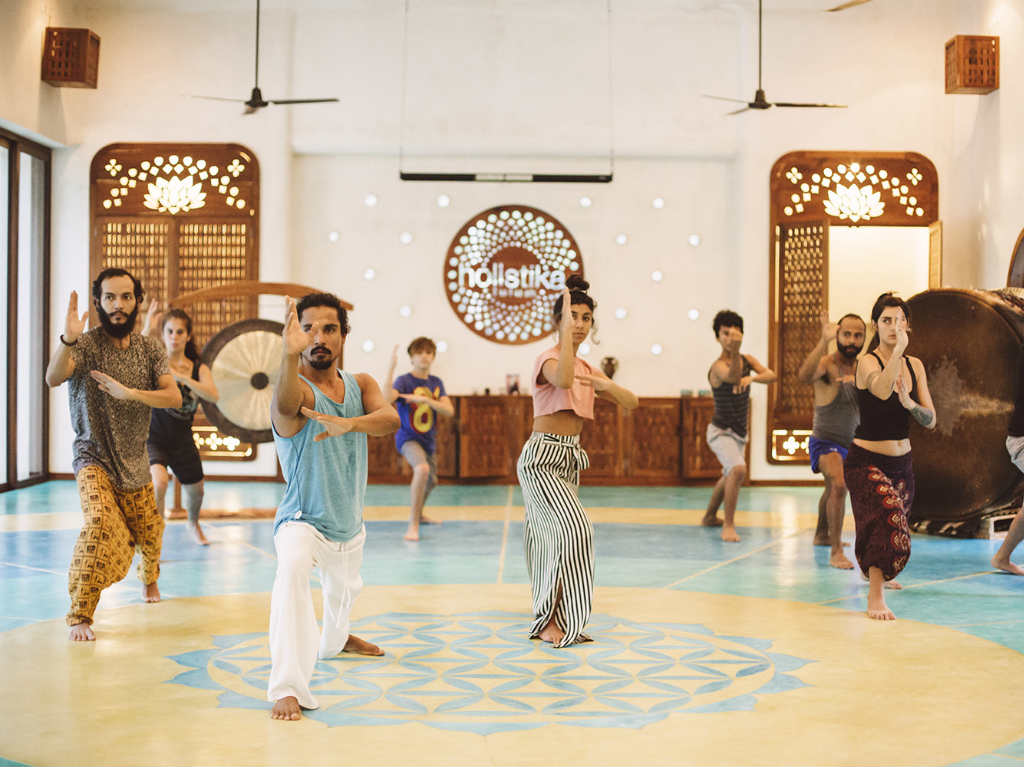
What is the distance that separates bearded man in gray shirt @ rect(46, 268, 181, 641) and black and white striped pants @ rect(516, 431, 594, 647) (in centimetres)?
167

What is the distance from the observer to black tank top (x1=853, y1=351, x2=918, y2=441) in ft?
18.1

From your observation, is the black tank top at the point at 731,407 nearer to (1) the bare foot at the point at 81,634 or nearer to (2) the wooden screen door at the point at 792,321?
(2) the wooden screen door at the point at 792,321

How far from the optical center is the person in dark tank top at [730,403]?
7.89 meters

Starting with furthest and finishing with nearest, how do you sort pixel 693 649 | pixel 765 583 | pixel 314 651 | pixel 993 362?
pixel 993 362 → pixel 765 583 → pixel 693 649 → pixel 314 651

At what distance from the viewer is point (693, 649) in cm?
465

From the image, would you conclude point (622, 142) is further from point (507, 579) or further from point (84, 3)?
point (507, 579)

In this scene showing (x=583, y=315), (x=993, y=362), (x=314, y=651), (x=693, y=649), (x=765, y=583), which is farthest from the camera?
(x=993, y=362)

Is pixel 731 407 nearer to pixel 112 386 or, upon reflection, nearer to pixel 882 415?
pixel 882 415

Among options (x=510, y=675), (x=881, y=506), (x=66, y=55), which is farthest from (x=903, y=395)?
→ (x=66, y=55)

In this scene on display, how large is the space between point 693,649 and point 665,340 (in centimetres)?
763

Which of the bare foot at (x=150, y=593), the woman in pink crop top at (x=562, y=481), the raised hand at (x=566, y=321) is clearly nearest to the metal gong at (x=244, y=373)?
the bare foot at (x=150, y=593)

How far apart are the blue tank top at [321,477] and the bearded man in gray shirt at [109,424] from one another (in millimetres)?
1203

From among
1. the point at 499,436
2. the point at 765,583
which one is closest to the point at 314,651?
the point at 765,583

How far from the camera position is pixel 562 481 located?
16.4ft
